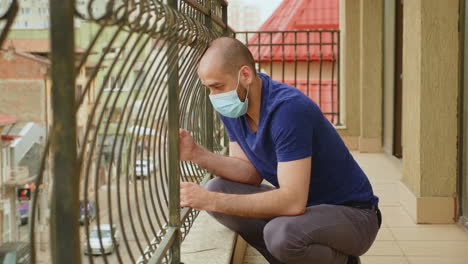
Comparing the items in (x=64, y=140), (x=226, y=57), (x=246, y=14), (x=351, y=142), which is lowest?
(x=351, y=142)

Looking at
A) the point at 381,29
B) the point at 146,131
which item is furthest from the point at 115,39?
the point at 381,29

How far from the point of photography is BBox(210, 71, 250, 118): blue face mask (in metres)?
2.12

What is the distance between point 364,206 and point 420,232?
1552 millimetres

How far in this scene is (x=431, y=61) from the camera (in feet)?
12.1

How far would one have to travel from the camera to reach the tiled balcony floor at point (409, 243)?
324cm

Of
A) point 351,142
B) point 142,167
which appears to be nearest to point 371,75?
point 351,142

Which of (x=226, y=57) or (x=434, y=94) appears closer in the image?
(x=226, y=57)

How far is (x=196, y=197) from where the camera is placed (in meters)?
2.11

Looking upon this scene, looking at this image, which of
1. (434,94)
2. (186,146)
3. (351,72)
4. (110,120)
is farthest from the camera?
(351,72)

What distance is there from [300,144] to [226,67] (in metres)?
0.35

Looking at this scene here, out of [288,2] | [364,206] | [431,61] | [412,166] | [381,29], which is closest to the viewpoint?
[364,206]

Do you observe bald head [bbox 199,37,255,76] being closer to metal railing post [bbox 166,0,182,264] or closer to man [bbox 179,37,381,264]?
man [bbox 179,37,381,264]

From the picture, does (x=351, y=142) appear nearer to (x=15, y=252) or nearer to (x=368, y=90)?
(x=368, y=90)

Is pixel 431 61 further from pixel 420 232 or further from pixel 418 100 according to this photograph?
pixel 420 232
